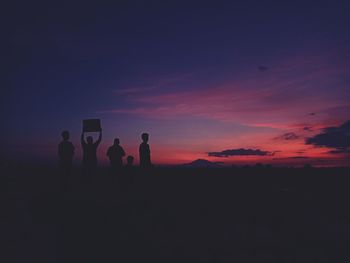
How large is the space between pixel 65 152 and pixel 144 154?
304 centimetres

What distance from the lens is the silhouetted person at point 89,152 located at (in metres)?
14.9

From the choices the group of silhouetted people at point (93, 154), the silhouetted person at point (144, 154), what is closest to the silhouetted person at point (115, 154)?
the group of silhouetted people at point (93, 154)

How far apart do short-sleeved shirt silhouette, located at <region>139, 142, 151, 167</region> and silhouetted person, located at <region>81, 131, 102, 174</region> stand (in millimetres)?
1881

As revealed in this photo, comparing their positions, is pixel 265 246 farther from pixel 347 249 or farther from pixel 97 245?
pixel 97 245

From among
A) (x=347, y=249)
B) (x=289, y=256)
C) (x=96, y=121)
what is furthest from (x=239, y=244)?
(x=96, y=121)

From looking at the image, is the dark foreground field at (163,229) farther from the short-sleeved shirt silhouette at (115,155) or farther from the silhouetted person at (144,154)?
the short-sleeved shirt silhouette at (115,155)

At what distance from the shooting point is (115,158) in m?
15.3

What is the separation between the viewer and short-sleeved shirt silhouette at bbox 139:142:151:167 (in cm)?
1425

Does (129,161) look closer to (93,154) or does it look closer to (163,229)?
(93,154)

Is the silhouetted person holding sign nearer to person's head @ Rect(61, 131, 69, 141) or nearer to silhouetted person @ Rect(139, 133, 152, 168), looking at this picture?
person's head @ Rect(61, 131, 69, 141)

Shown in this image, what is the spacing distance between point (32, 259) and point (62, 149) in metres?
7.15

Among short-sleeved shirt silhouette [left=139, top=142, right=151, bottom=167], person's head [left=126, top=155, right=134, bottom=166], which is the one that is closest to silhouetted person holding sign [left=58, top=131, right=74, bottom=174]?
person's head [left=126, top=155, right=134, bottom=166]

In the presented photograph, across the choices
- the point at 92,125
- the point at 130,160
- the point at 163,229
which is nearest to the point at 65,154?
the point at 92,125

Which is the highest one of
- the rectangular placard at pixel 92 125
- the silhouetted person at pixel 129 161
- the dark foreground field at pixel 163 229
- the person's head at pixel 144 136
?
the rectangular placard at pixel 92 125
